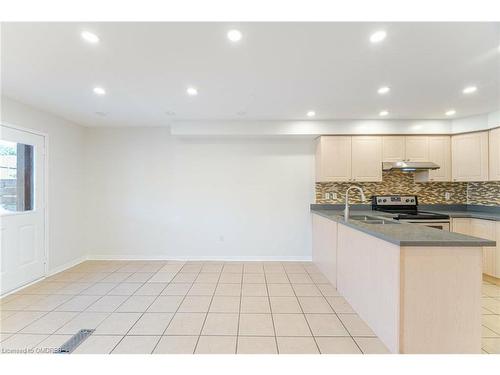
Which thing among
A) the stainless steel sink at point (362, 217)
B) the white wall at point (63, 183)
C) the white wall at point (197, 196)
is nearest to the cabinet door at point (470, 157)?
the stainless steel sink at point (362, 217)

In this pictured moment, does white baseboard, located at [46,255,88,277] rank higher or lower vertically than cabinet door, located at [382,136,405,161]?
lower

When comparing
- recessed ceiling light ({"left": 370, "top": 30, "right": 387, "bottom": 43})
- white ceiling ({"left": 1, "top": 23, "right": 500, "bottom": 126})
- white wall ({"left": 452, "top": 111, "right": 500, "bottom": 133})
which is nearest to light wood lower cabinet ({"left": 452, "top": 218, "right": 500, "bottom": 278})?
white wall ({"left": 452, "top": 111, "right": 500, "bottom": 133})

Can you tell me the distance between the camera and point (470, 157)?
3926 mm

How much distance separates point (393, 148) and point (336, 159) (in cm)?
98

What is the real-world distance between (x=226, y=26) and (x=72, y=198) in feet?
13.6

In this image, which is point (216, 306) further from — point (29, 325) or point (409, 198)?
point (409, 198)

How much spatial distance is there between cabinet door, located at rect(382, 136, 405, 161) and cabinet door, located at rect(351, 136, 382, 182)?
0.10m

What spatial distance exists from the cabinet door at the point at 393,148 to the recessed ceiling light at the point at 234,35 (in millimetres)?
3309

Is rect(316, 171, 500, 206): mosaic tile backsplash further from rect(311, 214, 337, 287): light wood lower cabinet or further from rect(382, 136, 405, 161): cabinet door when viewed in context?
rect(311, 214, 337, 287): light wood lower cabinet

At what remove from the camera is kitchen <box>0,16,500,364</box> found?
1.85 meters

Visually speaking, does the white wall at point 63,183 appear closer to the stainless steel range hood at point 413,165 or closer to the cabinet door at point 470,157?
the stainless steel range hood at point 413,165

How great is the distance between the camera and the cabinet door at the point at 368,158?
13.6 ft

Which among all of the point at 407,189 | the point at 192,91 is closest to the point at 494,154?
the point at 407,189

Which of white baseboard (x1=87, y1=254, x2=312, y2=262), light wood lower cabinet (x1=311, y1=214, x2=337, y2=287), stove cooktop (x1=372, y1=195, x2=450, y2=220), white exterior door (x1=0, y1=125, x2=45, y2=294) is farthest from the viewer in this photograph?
white baseboard (x1=87, y1=254, x2=312, y2=262)
